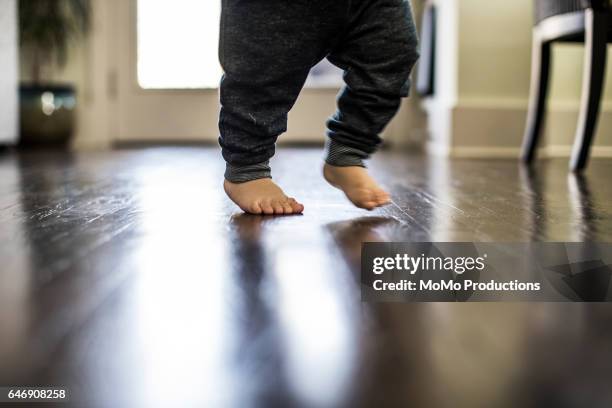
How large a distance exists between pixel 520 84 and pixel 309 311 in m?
2.55

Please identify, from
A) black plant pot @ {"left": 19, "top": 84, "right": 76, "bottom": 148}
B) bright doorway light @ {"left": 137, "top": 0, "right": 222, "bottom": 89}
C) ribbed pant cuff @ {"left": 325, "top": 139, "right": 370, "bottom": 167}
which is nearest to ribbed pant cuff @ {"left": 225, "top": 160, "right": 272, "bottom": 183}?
ribbed pant cuff @ {"left": 325, "top": 139, "right": 370, "bottom": 167}

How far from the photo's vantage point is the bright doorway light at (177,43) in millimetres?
3754

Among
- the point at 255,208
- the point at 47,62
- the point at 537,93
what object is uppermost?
the point at 47,62

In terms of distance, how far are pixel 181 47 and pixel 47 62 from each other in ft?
2.10

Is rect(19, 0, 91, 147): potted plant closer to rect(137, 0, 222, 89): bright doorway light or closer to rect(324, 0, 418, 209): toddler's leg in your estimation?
rect(137, 0, 222, 89): bright doorway light

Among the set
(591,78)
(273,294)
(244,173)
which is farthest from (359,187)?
(591,78)

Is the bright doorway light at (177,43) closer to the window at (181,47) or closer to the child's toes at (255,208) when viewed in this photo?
the window at (181,47)

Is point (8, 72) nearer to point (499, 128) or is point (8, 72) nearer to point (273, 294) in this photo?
point (499, 128)

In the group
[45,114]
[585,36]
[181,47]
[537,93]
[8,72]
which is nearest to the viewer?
[585,36]

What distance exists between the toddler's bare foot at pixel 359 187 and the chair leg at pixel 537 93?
1.39 metres

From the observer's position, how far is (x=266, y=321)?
553 mm

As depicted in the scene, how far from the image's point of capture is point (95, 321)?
545mm

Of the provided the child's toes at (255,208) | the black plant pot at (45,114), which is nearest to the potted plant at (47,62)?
the black plant pot at (45,114)

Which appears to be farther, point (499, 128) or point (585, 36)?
point (499, 128)
